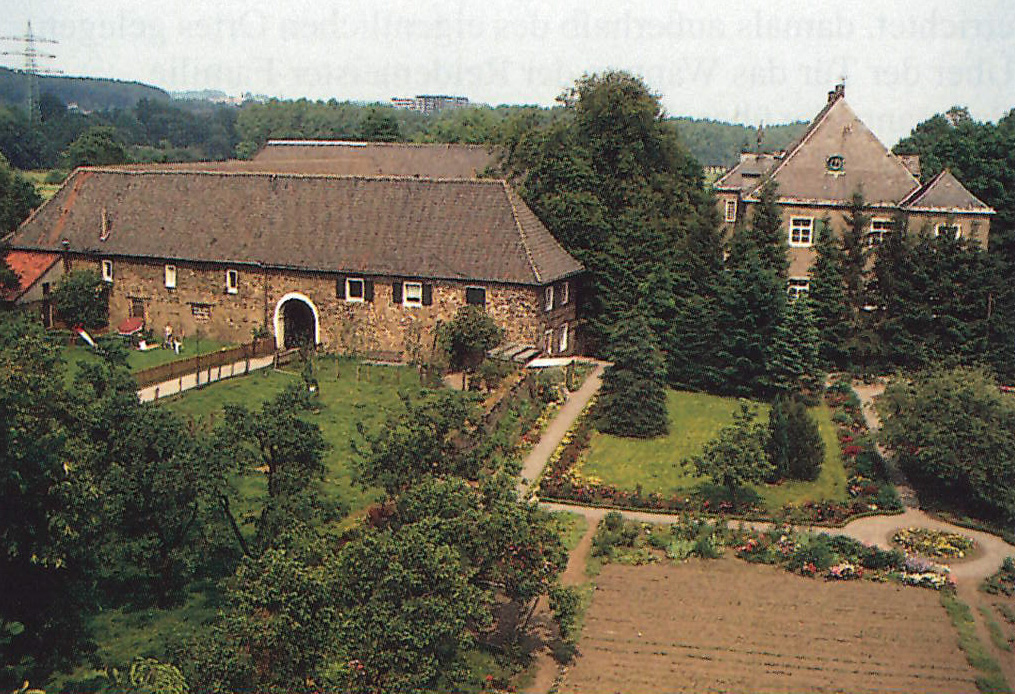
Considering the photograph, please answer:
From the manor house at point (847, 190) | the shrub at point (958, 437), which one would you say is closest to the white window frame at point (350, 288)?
the manor house at point (847, 190)

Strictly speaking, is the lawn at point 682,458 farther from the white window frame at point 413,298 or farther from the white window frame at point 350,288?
the white window frame at point 350,288

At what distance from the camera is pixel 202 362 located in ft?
120

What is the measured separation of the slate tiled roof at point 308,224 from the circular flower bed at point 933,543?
17.4 metres

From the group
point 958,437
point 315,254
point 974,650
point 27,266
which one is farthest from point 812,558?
point 27,266

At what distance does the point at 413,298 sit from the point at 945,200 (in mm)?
22013

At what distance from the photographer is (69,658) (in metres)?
17.4

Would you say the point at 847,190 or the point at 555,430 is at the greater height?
the point at 847,190

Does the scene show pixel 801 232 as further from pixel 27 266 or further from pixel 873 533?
pixel 27 266

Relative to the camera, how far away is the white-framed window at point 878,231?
41.1m

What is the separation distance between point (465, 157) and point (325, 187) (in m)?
26.1

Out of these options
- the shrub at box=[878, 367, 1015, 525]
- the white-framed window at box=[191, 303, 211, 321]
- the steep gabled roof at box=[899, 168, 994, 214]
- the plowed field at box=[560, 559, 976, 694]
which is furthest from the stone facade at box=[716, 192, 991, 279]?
the plowed field at box=[560, 559, 976, 694]

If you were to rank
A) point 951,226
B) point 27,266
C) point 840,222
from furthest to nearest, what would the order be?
1. point 27,266
2. point 840,222
3. point 951,226

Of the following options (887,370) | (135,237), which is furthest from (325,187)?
(887,370)

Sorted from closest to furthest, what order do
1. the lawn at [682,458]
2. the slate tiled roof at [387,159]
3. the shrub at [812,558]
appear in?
the shrub at [812,558] < the lawn at [682,458] < the slate tiled roof at [387,159]
